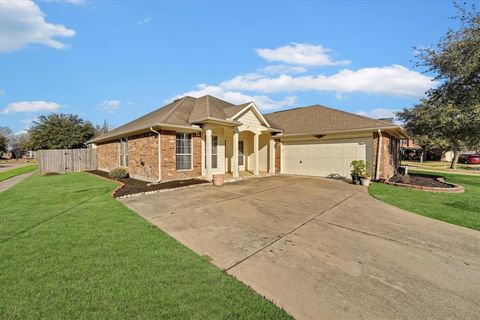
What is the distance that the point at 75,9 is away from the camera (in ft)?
30.2

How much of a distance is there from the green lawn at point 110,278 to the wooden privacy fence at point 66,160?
17.8 meters

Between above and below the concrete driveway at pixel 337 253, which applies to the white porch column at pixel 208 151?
above

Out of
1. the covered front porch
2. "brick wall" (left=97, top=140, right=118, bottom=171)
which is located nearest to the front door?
the covered front porch

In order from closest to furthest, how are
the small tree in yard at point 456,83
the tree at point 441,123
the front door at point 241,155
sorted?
the small tree in yard at point 456,83
the tree at point 441,123
the front door at point 241,155

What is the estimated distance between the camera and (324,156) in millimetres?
13641

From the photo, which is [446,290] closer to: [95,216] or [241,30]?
[95,216]

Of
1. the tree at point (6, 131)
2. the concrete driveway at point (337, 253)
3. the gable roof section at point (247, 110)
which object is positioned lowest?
the concrete driveway at point (337, 253)

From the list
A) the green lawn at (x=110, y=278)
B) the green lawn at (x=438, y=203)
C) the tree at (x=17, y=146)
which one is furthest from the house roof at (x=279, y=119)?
the tree at (x=17, y=146)

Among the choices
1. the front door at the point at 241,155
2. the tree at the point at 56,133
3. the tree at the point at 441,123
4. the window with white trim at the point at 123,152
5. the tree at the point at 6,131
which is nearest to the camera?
the tree at the point at 441,123

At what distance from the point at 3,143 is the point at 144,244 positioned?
61.2 meters

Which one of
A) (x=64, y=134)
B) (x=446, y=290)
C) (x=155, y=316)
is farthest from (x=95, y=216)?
(x=64, y=134)

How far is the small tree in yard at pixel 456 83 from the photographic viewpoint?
10.6m

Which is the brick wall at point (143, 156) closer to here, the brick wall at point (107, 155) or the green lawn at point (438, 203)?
the brick wall at point (107, 155)

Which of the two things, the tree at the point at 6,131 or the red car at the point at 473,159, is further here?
the tree at the point at 6,131
